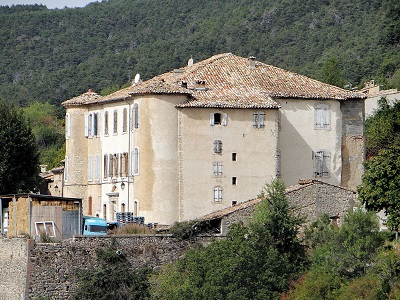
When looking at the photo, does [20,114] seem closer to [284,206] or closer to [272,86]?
[272,86]

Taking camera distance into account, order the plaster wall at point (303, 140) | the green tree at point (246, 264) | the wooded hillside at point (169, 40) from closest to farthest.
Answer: the green tree at point (246, 264) < the plaster wall at point (303, 140) < the wooded hillside at point (169, 40)

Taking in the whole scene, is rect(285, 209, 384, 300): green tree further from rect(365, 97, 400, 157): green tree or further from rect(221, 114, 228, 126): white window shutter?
rect(221, 114, 228, 126): white window shutter

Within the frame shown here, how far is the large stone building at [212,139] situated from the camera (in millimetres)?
63625

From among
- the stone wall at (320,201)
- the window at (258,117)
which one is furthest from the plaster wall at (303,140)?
the stone wall at (320,201)

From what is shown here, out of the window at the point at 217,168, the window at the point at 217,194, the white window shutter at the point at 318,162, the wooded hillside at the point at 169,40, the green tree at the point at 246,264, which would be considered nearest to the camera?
the green tree at the point at 246,264

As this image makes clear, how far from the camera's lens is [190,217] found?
62969 millimetres

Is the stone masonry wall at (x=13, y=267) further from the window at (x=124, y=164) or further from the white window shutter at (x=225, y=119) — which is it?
the white window shutter at (x=225, y=119)

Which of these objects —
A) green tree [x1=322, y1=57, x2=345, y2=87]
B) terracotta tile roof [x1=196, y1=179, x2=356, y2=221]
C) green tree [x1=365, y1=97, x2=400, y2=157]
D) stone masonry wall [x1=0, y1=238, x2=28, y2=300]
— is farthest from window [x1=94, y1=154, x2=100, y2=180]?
green tree [x1=322, y1=57, x2=345, y2=87]

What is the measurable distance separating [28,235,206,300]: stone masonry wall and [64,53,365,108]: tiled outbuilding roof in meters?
10.8

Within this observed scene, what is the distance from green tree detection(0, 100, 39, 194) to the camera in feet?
235

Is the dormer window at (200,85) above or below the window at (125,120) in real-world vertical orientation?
above

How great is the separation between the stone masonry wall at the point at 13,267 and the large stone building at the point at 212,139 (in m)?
8.88

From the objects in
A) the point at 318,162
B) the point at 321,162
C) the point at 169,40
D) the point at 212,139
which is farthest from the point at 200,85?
the point at 169,40

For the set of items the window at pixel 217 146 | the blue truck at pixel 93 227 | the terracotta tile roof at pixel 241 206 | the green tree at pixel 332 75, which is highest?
the green tree at pixel 332 75
